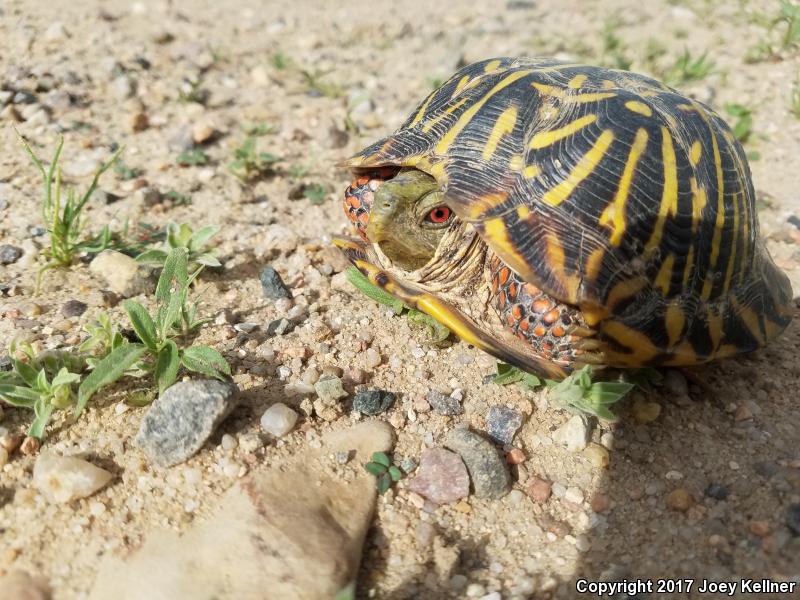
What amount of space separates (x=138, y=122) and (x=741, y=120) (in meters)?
3.92

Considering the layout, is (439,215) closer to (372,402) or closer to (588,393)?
(372,402)

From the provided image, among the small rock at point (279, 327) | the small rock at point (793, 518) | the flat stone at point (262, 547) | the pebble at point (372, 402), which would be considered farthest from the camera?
the small rock at point (279, 327)

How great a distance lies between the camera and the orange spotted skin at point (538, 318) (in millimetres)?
2250

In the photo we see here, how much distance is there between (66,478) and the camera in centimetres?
193

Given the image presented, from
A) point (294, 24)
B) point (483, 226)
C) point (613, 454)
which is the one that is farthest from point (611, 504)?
point (294, 24)

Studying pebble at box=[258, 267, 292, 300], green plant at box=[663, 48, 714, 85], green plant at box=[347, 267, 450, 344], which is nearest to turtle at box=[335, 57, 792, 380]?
green plant at box=[347, 267, 450, 344]

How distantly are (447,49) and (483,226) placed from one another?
3.47 meters

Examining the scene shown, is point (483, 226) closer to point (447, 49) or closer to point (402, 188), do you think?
point (402, 188)

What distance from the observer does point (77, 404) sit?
2.10 metres

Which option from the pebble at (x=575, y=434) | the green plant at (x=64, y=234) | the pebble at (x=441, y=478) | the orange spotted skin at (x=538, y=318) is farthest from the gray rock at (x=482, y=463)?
the green plant at (x=64, y=234)

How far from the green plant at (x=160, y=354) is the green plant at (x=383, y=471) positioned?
0.59 meters

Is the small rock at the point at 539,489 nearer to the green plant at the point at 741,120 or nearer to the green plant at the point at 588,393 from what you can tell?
the green plant at the point at 588,393

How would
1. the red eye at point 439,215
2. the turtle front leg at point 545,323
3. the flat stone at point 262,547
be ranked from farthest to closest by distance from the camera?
the red eye at point 439,215 < the turtle front leg at point 545,323 < the flat stone at point 262,547

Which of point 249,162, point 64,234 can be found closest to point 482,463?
point 64,234
